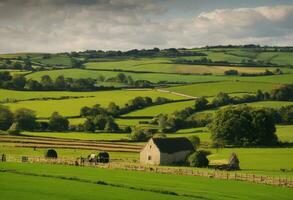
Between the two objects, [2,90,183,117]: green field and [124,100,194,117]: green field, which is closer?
[2,90,183,117]: green field

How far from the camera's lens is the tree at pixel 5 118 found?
12950 centimetres

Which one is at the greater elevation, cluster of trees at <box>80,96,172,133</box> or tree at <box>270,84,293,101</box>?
tree at <box>270,84,293,101</box>

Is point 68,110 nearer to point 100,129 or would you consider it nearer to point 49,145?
point 100,129

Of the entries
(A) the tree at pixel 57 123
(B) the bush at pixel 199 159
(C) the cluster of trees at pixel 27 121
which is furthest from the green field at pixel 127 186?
(C) the cluster of trees at pixel 27 121

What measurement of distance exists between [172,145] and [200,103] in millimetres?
52452

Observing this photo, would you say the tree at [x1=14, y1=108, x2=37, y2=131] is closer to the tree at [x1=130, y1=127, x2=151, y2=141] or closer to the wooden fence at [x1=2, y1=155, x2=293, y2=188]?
the tree at [x1=130, y1=127, x2=151, y2=141]

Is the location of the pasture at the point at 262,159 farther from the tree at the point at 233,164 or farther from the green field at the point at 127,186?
the green field at the point at 127,186

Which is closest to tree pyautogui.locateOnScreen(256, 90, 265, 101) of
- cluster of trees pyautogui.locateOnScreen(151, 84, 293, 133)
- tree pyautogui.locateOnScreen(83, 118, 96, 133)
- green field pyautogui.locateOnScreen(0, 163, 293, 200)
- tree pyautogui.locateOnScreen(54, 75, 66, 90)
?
cluster of trees pyautogui.locateOnScreen(151, 84, 293, 133)

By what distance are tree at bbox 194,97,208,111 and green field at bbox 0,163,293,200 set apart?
79.6m

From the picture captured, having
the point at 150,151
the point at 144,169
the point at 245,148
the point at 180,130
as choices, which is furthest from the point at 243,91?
the point at 144,169

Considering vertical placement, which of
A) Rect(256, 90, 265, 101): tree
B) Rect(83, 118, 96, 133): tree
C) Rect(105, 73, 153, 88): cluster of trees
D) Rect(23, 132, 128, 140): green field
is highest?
Rect(105, 73, 153, 88): cluster of trees

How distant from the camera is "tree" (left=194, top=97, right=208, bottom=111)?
14286 cm

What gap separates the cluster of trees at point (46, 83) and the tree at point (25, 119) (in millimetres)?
36018

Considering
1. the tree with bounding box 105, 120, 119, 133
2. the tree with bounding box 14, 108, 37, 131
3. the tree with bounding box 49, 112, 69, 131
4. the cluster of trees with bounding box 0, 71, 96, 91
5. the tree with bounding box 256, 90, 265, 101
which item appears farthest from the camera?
the cluster of trees with bounding box 0, 71, 96, 91
